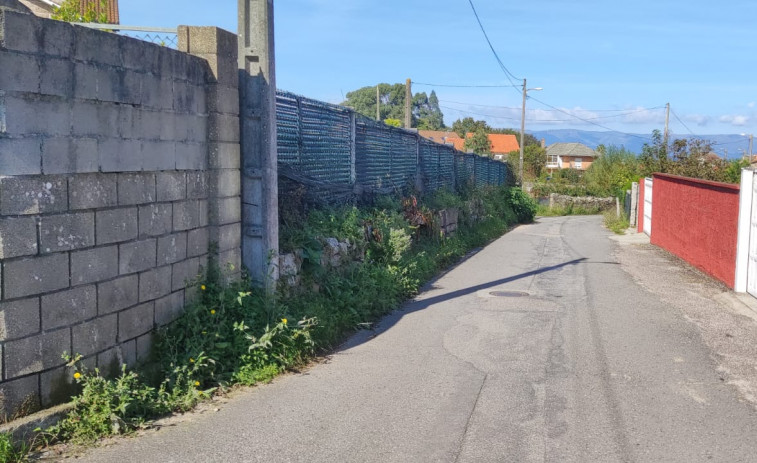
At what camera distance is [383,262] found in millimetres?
10781

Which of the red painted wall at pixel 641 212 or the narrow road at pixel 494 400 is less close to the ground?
the red painted wall at pixel 641 212

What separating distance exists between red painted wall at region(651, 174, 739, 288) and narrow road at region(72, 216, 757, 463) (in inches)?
113

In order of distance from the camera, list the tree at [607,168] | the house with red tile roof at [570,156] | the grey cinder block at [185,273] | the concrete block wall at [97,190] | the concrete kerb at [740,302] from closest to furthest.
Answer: the concrete block wall at [97,190]
the grey cinder block at [185,273]
the concrete kerb at [740,302]
the tree at [607,168]
the house with red tile roof at [570,156]

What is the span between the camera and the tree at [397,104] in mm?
90662

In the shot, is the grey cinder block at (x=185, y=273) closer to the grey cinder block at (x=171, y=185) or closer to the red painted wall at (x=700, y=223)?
the grey cinder block at (x=171, y=185)

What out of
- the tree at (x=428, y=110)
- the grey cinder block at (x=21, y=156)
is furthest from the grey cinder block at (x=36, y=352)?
the tree at (x=428, y=110)

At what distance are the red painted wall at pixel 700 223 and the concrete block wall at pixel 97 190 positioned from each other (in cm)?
882

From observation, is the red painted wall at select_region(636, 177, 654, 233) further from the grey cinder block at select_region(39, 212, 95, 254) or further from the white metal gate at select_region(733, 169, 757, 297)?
the grey cinder block at select_region(39, 212, 95, 254)

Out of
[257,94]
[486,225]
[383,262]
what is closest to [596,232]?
[486,225]

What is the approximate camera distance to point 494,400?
5.89 metres

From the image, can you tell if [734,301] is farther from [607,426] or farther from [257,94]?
[257,94]

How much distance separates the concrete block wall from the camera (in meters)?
4.52

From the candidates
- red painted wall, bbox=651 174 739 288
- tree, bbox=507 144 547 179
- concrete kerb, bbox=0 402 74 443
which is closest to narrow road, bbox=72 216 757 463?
concrete kerb, bbox=0 402 74 443

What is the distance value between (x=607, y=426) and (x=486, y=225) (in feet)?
55.2
